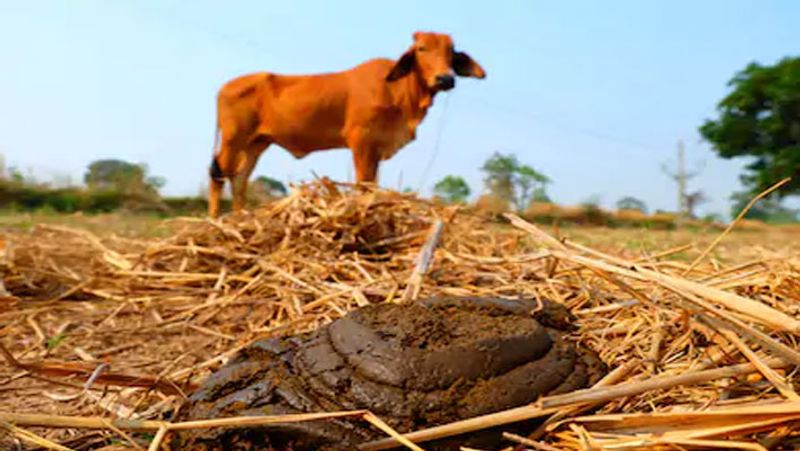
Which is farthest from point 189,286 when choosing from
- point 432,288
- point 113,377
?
point 113,377

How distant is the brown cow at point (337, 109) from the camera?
300 inches

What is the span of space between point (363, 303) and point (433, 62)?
5.20 metres

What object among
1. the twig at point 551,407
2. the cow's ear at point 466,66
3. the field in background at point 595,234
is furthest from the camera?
the cow's ear at point 466,66

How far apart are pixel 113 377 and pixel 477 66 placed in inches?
266

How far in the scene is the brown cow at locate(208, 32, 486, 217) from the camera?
7609mm

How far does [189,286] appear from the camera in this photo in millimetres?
3967

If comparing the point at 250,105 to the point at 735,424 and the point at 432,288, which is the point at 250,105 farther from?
the point at 735,424

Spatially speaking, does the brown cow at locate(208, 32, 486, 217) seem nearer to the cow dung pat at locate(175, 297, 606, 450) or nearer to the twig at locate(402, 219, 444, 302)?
the twig at locate(402, 219, 444, 302)

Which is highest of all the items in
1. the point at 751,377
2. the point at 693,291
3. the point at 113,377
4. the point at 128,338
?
the point at 693,291

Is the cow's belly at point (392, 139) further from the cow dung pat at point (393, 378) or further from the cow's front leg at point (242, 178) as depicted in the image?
the cow dung pat at point (393, 378)

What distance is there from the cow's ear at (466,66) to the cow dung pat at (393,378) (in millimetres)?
6513

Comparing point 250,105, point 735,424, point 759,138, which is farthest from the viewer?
point 759,138

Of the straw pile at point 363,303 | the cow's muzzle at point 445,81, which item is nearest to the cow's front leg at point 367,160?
the cow's muzzle at point 445,81

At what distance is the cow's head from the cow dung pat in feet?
19.4
